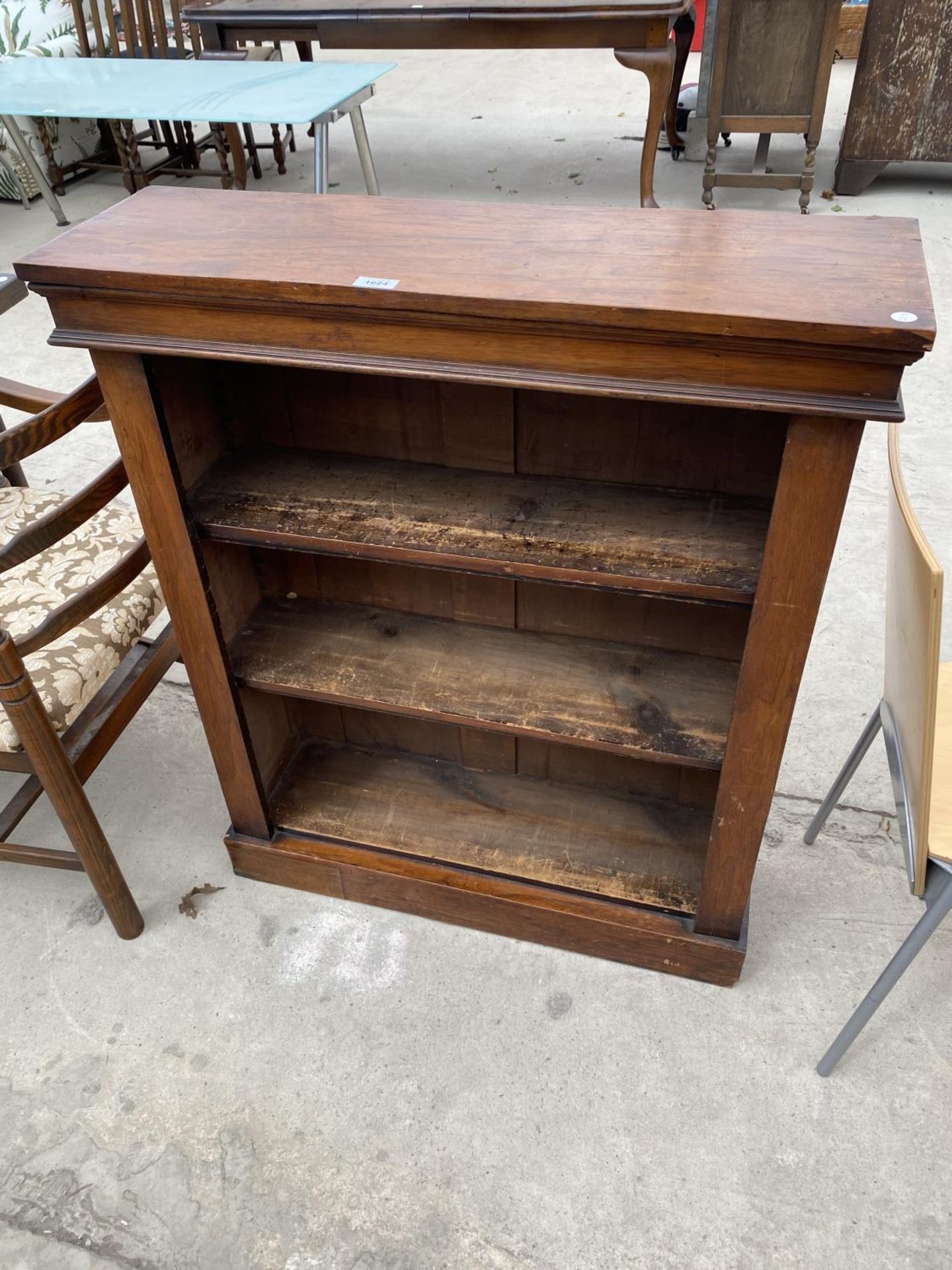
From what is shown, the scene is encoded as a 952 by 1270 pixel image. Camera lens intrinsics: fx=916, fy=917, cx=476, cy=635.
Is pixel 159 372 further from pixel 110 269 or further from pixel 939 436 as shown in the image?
pixel 939 436

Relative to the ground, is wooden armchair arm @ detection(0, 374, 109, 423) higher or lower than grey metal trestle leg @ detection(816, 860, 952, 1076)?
higher

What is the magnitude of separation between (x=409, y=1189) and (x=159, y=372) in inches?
48.5

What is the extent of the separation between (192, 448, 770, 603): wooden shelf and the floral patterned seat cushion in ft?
1.28

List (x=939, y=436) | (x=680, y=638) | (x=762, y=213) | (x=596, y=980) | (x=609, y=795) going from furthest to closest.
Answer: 1. (x=939, y=436)
2. (x=609, y=795)
3. (x=596, y=980)
4. (x=680, y=638)
5. (x=762, y=213)

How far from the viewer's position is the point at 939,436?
294 cm

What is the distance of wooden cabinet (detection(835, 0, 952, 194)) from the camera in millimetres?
3787

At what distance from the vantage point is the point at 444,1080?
149 cm

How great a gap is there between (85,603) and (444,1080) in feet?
3.12

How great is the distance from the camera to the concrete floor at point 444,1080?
1316 millimetres

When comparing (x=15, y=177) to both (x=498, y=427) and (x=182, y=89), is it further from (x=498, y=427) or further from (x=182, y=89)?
(x=498, y=427)

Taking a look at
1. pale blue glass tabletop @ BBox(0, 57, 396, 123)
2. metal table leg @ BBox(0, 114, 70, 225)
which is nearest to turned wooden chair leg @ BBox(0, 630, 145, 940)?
pale blue glass tabletop @ BBox(0, 57, 396, 123)

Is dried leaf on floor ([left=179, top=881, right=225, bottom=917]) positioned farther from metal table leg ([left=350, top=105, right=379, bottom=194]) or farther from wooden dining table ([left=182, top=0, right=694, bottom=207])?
wooden dining table ([left=182, top=0, right=694, bottom=207])

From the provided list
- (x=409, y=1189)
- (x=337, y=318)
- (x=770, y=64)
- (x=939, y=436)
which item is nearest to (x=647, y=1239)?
(x=409, y=1189)

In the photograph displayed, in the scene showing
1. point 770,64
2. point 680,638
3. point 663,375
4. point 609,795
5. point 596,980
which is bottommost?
point 596,980
